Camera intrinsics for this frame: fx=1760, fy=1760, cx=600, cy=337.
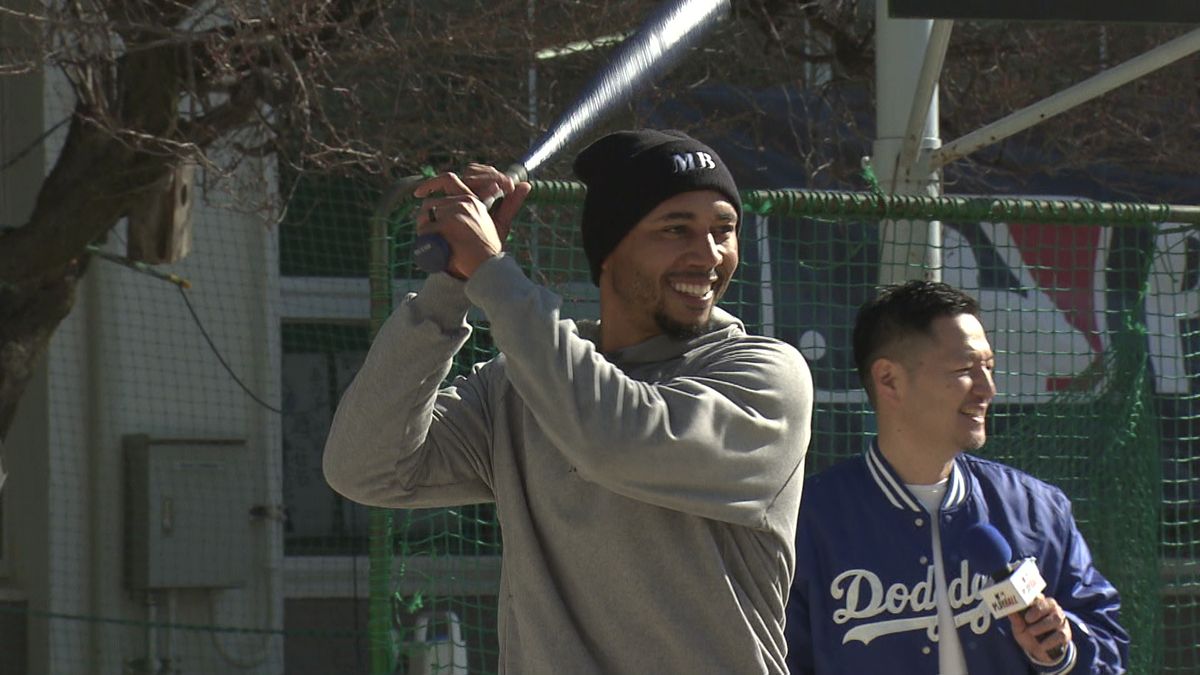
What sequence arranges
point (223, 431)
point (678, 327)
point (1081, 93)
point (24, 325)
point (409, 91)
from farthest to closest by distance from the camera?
1. point (223, 431)
2. point (409, 91)
3. point (24, 325)
4. point (1081, 93)
5. point (678, 327)

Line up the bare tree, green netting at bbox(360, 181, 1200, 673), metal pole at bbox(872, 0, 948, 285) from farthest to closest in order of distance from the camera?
the bare tree < metal pole at bbox(872, 0, 948, 285) < green netting at bbox(360, 181, 1200, 673)

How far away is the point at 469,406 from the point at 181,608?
6.28 m

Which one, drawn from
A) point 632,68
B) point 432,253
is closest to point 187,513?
point 632,68

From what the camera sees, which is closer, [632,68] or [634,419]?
[634,419]

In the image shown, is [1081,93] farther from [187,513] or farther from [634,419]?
[187,513]

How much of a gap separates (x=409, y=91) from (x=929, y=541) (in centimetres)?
403

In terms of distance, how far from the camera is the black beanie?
2.61m

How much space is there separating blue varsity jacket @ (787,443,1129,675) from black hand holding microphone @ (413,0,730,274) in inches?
35.8

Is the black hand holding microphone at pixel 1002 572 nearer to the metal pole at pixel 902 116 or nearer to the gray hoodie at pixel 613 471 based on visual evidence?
the gray hoodie at pixel 613 471

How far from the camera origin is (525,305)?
7.76ft

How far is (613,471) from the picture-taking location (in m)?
2.34

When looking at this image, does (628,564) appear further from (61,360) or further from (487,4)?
(61,360)

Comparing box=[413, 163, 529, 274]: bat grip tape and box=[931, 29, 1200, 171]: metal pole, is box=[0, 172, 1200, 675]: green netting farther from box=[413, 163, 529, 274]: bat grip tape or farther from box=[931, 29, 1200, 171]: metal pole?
box=[413, 163, 529, 274]: bat grip tape

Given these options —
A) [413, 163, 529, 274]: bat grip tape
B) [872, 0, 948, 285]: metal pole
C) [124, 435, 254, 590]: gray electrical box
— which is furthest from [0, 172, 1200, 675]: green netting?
[413, 163, 529, 274]: bat grip tape
